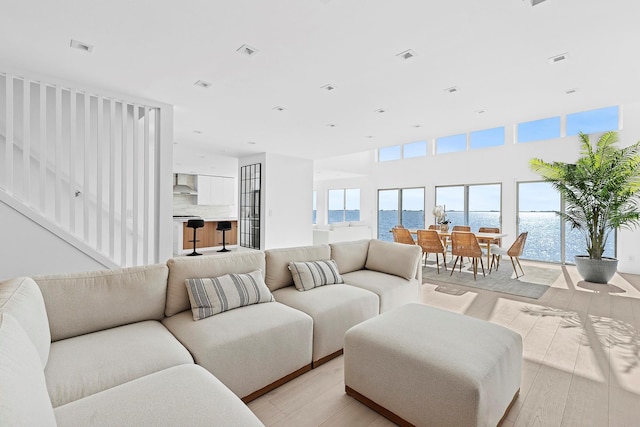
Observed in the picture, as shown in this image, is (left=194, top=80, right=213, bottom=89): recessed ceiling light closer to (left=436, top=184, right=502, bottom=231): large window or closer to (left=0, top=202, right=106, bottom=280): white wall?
(left=0, top=202, right=106, bottom=280): white wall

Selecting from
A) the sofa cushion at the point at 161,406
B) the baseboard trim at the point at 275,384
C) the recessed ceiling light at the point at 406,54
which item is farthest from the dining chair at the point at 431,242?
the sofa cushion at the point at 161,406

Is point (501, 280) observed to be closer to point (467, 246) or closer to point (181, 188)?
point (467, 246)

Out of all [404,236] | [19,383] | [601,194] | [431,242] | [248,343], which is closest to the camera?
[19,383]

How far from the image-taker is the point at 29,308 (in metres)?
1.36

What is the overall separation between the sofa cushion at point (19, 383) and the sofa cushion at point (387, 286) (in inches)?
93.7

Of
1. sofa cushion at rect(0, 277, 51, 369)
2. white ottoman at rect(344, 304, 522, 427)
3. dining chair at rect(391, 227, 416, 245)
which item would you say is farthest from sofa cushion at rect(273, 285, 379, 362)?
dining chair at rect(391, 227, 416, 245)

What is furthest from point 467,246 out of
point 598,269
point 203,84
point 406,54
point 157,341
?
point 157,341

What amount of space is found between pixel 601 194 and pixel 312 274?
4.82m

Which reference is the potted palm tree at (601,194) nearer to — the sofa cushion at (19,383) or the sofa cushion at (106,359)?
the sofa cushion at (106,359)

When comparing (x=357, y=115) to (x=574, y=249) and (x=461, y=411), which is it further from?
(x=574, y=249)

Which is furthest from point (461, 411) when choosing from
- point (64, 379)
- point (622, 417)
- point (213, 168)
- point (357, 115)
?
point (213, 168)

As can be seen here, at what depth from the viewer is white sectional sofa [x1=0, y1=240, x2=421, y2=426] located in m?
1.08

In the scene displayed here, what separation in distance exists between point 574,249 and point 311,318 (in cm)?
710

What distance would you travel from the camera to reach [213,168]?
9.45 metres
